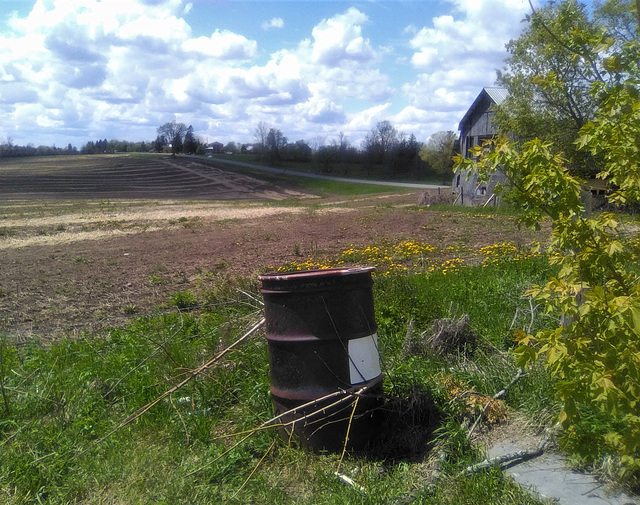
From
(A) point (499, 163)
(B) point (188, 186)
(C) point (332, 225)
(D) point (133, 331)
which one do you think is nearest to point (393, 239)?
(C) point (332, 225)

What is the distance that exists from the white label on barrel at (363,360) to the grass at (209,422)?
1.27ft

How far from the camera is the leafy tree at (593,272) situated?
2789 millimetres

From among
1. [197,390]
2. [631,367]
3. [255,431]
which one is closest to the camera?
[631,367]

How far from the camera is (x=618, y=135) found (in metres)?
3.10

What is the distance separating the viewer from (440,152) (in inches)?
2990

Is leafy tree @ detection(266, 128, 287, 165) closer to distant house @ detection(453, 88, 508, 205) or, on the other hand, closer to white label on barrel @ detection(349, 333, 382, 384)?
distant house @ detection(453, 88, 508, 205)

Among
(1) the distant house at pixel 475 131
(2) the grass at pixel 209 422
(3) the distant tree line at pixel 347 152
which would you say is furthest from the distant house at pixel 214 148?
(2) the grass at pixel 209 422

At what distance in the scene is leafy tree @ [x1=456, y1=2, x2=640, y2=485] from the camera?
279 cm

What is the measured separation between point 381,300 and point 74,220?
806 inches

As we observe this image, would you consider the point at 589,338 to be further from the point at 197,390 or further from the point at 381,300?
the point at 381,300

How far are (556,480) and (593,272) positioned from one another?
112 cm

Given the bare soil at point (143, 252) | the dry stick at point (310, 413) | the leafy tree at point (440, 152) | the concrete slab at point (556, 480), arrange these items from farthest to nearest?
the leafy tree at point (440, 152), the bare soil at point (143, 252), the dry stick at point (310, 413), the concrete slab at point (556, 480)

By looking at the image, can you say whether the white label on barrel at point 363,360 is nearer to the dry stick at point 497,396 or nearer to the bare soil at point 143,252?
the dry stick at point 497,396

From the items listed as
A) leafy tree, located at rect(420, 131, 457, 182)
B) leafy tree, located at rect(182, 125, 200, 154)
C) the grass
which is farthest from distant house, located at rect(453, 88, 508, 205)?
leafy tree, located at rect(182, 125, 200, 154)
